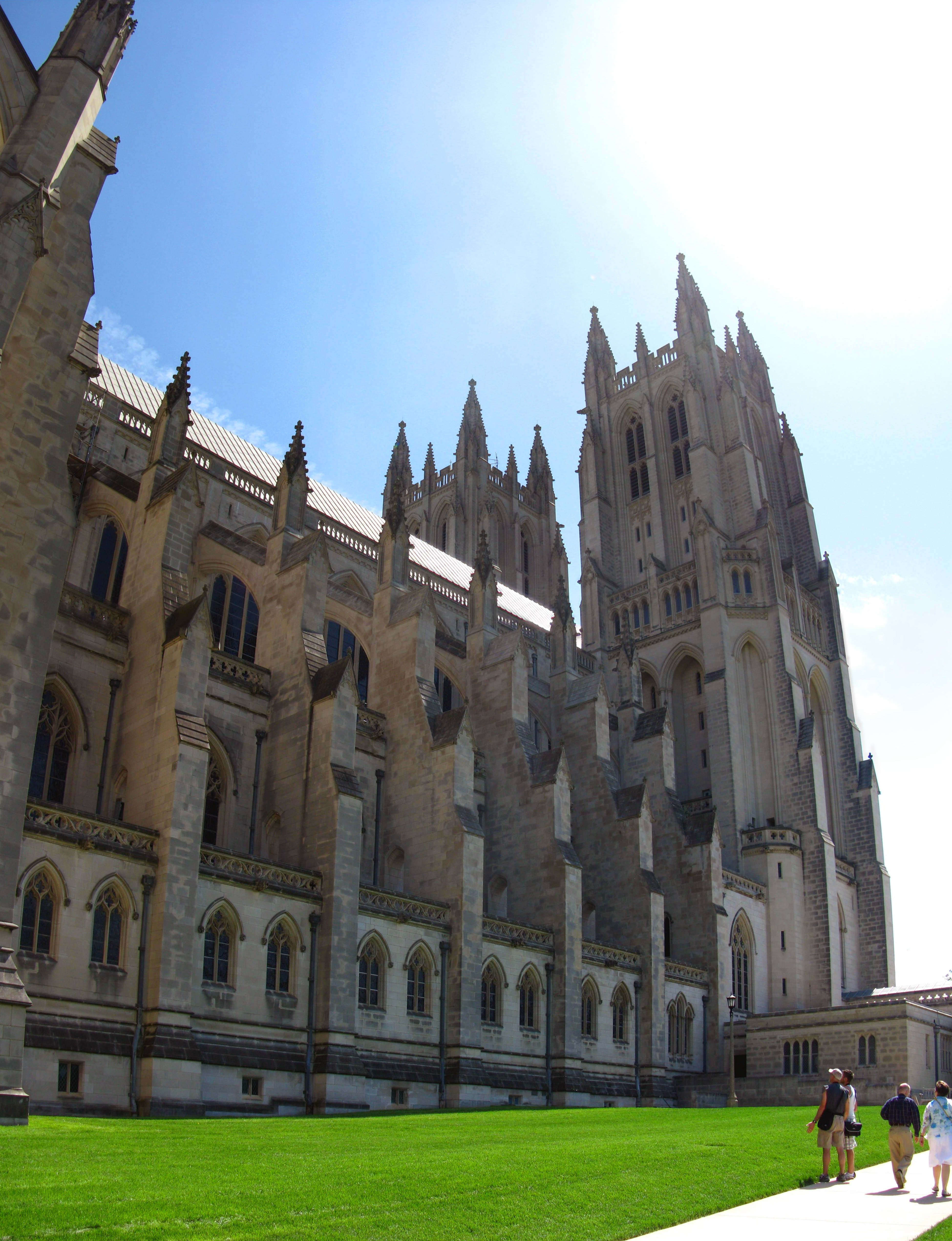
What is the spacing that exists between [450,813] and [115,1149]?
57.9 feet

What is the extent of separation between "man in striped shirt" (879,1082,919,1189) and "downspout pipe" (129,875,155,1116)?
14.3 m

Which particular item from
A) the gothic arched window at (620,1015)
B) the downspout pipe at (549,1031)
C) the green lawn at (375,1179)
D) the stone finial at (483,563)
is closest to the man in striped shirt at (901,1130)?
the green lawn at (375,1179)

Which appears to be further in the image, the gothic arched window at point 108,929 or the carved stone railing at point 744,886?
the carved stone railing at point 744,886

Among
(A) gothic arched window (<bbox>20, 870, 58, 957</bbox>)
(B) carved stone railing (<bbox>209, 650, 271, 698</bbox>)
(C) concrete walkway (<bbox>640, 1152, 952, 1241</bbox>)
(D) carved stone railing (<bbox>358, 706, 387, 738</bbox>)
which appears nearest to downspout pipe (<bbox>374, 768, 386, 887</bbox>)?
(D) carved stone railing (<bbox>358, 706, 387, 738</bbox>)

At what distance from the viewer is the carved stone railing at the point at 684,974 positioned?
125 ft

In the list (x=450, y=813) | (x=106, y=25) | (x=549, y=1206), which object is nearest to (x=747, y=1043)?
(x=450, y=813)

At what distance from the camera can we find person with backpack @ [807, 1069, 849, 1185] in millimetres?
12984

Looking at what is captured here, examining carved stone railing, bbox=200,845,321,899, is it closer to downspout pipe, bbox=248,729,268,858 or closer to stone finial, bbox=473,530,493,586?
downspout pipe, bbox=248,729,268,858

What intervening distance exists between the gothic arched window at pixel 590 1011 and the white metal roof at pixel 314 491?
19102 mm

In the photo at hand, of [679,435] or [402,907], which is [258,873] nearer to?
[402,907]

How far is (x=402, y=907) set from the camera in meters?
27.8

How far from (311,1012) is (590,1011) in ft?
42.6

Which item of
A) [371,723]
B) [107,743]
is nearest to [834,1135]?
[107,743]

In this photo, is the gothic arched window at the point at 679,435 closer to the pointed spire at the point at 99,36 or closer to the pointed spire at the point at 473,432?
the pointed spire at the point at 473,432
